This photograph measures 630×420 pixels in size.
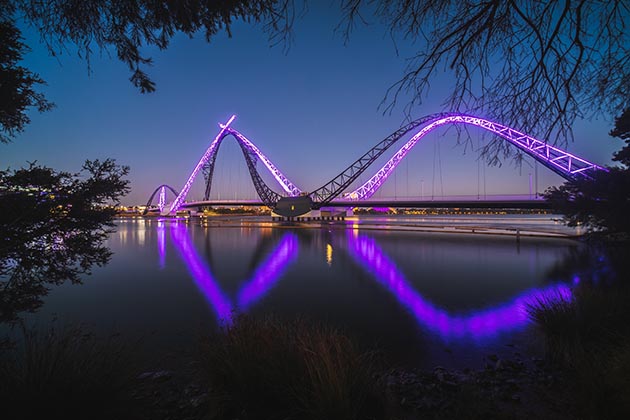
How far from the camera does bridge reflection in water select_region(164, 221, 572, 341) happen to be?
7.39 meters

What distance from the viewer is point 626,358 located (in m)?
2.61

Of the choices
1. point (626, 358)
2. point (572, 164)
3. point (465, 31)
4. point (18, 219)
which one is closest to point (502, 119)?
point (465, 31)

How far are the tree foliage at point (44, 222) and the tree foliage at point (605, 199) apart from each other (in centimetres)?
1743

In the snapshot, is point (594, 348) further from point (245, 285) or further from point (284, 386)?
point (245, 285)

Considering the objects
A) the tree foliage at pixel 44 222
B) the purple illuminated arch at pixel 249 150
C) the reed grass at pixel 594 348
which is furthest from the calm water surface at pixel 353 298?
the purple illuminated arch at pixel 249 150

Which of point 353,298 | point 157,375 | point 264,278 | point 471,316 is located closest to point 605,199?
point 471,316

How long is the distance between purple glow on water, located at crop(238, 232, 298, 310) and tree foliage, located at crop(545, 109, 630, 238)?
15680 millimetres

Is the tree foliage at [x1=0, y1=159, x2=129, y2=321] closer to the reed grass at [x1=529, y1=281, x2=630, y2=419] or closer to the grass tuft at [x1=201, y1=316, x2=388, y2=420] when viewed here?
the grass tuft at [x1=201, y1=316, x2=388, y2=420]

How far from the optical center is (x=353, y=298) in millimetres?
10414

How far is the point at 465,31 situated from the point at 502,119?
891 millimetres

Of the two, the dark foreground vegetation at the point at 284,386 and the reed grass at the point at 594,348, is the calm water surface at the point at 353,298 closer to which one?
the reed grass at the point at 594,348

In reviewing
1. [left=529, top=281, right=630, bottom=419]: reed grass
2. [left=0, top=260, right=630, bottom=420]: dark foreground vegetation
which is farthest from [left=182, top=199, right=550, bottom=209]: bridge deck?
[left=0, top=260, right=630, bottom=420]: dark foreground vegetation

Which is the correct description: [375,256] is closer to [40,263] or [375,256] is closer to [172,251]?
[172,251]

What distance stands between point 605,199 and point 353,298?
14.3m
